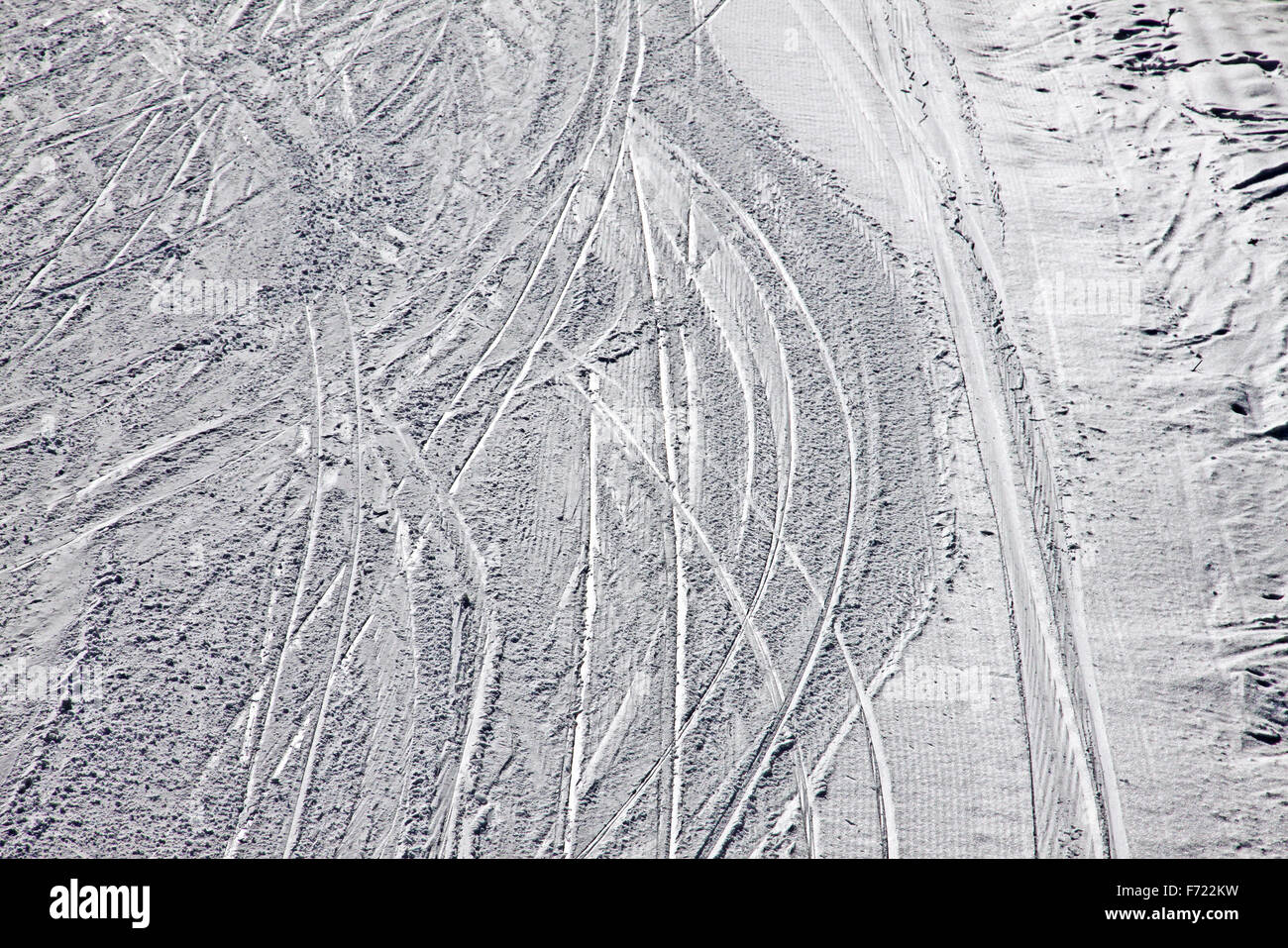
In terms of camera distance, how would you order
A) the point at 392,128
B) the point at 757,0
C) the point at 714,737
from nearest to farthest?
the point at 714,737 < the point at 392,128 < the point at 757,0

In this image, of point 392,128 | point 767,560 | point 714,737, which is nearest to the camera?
point 714,737

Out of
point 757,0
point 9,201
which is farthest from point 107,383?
point 757,0

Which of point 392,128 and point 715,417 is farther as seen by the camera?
point 392,128

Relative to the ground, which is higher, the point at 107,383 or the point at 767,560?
the point at 107,383
